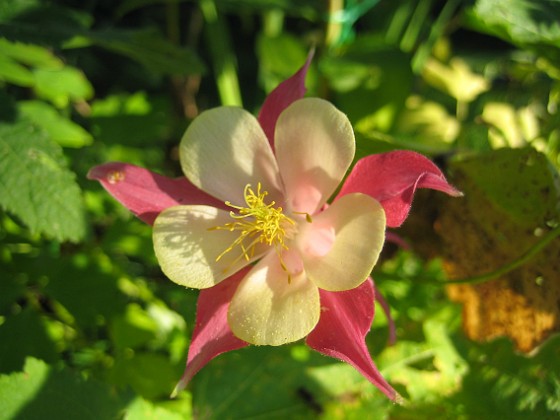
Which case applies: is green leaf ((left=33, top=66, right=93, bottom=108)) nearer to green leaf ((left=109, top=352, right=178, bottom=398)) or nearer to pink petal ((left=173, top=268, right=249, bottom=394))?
green leaf ((left=109, top=352, right=178, bottom=398))

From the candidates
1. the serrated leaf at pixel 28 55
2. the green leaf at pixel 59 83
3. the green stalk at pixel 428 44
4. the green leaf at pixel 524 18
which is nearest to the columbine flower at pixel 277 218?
the green leaf at pixel 524 18

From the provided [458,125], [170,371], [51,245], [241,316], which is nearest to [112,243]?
[51,245]

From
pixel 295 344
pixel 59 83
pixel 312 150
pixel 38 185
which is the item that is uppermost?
pixel 312 150

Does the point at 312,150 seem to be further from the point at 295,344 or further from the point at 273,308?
the point at 295,344

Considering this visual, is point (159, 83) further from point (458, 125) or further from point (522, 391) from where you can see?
point (522, 391)

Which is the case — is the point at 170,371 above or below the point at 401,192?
below

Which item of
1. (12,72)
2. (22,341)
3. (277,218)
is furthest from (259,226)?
(12,72)
